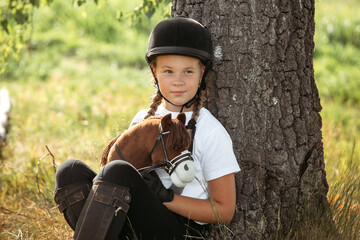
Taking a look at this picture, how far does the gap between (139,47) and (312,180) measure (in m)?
7.64

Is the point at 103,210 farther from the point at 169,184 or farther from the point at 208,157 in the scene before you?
the point at 208,157

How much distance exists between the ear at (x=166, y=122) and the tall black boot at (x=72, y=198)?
615 mm

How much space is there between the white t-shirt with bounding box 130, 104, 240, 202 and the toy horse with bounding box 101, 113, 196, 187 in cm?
16

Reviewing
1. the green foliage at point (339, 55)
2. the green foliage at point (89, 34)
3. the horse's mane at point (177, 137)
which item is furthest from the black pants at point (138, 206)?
the green foliage at point (89, 34)

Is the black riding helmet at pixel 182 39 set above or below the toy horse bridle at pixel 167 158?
above

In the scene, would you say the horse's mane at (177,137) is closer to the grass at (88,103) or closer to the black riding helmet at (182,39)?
the black riding helmet at (182,39)

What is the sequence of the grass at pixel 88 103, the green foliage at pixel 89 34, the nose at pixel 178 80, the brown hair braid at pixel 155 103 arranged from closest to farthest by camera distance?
the nose at pixel 178 80 < the brown hair braid at pixel 155 103 < the grass at pixel 88 103 < the green foliage at pixel 89 34

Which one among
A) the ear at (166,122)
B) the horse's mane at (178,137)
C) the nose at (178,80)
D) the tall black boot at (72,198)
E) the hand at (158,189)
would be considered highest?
the nose at (178,80)

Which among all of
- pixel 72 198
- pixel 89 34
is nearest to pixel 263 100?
pixel 72 198

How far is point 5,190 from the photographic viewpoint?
→ 13.1ft

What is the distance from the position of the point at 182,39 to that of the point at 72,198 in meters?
1.11

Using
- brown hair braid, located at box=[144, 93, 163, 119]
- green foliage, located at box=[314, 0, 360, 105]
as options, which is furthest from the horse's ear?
green foliage, located at box=[314, 0, 360, 105]

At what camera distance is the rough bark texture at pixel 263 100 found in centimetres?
281

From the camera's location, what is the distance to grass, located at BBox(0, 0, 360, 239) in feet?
10.9
